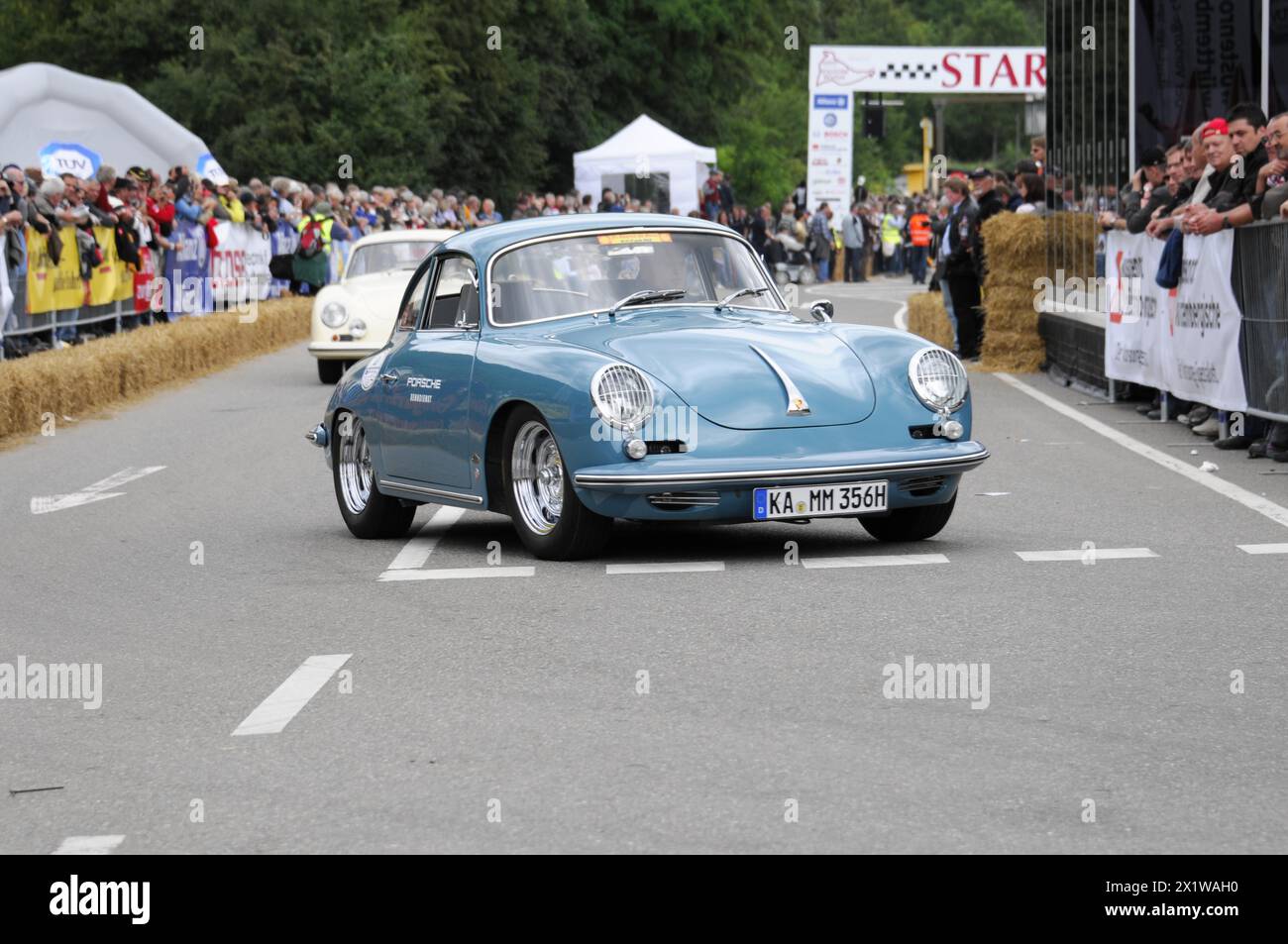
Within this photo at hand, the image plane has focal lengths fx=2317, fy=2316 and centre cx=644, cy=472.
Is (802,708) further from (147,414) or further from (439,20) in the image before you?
(439,20)

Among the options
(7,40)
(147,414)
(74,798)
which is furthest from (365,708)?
(7,40)

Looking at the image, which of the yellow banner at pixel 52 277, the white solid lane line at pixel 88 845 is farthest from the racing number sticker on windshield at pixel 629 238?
the yellow banner at pixel 52 277

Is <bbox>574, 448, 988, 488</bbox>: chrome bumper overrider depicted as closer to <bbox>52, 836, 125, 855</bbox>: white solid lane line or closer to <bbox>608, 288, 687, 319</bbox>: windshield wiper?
<bbox>608, 288, 687, 319</bbox>: windshield wiper

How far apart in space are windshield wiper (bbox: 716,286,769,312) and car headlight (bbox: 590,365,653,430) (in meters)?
1.45

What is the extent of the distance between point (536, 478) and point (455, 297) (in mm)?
1508

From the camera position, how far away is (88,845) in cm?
531

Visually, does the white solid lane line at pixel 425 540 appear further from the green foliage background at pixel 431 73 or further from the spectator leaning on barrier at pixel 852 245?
the green foliage background at pixel 431 73

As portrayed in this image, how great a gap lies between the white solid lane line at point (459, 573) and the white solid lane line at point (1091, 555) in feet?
6.94

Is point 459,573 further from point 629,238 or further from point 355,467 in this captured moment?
point 629,238

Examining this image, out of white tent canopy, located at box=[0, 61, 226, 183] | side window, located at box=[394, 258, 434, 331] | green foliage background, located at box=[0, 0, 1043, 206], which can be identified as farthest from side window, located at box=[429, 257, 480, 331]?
green foliage background, located at box=[0, 0, 1043, 206]

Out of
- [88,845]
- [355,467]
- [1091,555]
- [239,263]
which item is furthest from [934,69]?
[88,845]

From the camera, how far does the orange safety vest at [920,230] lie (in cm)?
5141

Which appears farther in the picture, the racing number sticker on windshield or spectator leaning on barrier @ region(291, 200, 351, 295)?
spectator leaning on barrier @ region(291, 200, 351, 295)

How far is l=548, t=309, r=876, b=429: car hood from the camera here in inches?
376
